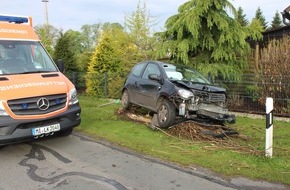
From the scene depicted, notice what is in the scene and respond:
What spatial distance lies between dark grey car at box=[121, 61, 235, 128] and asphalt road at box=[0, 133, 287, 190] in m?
1.87

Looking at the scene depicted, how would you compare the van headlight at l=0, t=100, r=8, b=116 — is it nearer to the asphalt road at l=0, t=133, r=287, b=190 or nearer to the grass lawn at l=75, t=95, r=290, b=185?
→ the asphalt road at l=0, t=133, r=287, b=190

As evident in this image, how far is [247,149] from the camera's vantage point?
6.56m

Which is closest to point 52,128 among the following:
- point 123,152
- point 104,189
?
point 123,152

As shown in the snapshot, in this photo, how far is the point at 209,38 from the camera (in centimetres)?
1244

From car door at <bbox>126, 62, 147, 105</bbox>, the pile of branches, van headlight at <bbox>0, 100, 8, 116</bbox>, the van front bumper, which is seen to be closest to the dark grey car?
the pile of branches

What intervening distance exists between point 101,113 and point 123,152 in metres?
4.40

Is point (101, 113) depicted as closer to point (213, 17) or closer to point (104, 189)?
point (213, 17)

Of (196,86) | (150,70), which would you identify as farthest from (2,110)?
(150,70)

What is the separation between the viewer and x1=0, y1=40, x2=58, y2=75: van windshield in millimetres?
6945

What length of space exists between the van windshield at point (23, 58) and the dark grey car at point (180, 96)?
256cm

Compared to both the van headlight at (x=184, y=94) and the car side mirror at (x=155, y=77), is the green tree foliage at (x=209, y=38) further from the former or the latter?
the van headlight at (x=184, y=94)

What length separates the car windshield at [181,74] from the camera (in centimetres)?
859

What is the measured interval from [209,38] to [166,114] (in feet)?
17.8

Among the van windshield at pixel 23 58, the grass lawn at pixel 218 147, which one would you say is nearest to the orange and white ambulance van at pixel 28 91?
the van windshield at pixel 23 58
